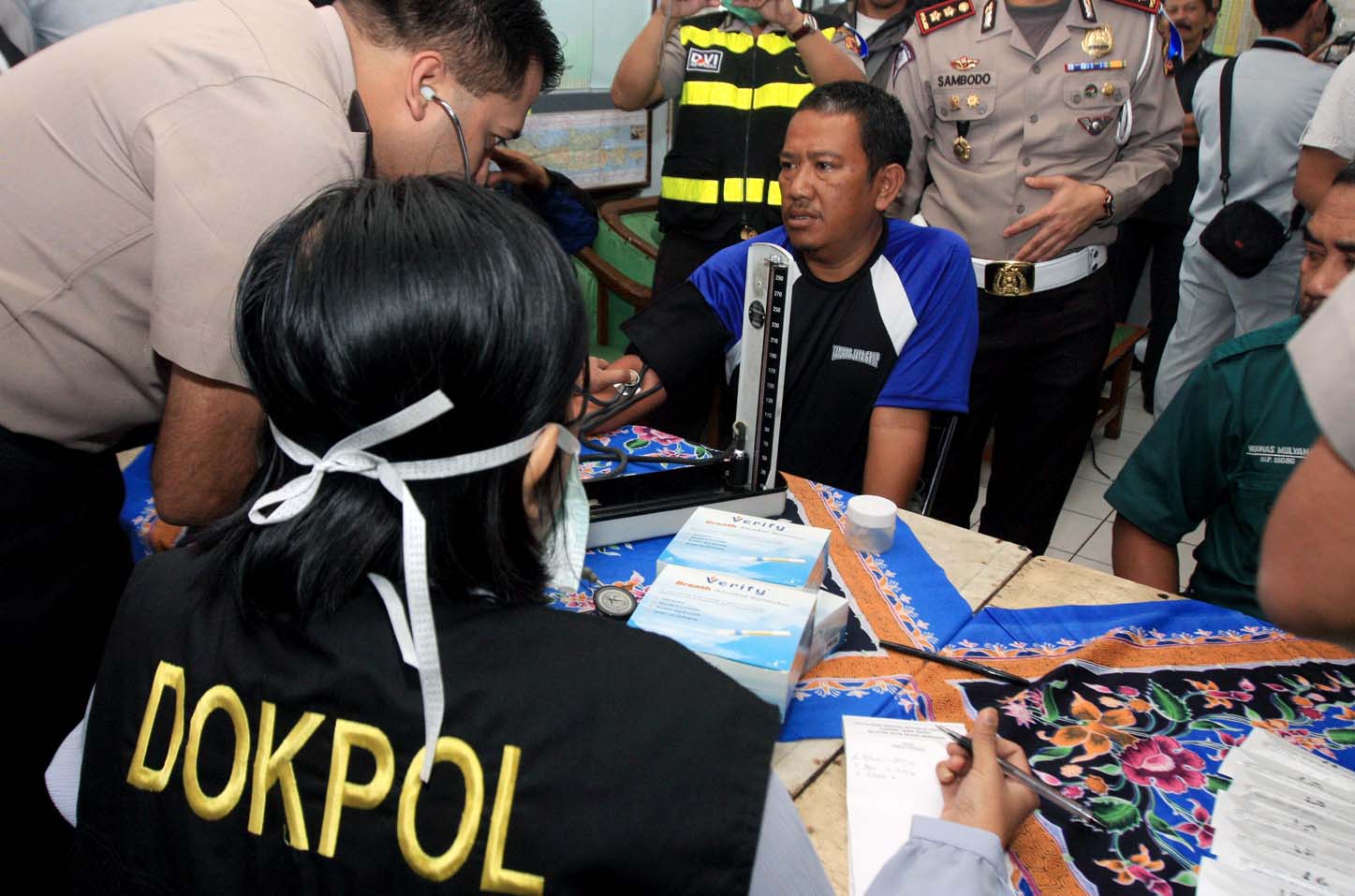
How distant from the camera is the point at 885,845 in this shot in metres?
0.87

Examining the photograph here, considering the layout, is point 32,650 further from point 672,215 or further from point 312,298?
point 672,215

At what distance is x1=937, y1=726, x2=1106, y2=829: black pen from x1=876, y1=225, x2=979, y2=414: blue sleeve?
1.13 m

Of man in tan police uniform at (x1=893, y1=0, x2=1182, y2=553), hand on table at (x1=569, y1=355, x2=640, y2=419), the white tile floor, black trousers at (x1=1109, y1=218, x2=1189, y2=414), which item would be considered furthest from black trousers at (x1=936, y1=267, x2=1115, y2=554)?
black trousers at (x1=1109, y1=218, x2=1189, y2=414)

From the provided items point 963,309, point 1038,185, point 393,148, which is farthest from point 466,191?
point 1038,185

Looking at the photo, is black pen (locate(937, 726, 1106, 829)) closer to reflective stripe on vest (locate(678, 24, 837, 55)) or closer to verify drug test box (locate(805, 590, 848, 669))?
verify drug test box (locate(805, 590, 848, 669))

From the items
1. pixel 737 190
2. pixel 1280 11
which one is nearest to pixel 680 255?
pixel 737 190

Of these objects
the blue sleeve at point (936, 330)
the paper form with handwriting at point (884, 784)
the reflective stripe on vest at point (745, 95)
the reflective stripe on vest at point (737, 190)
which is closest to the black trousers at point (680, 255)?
the reflective stripe on vest at point (737, 190)

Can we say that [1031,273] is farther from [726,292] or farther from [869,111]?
[726,292]

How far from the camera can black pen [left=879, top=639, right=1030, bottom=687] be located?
1114 mm

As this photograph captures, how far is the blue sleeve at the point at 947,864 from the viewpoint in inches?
30.3

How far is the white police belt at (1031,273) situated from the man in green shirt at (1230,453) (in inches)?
29.9

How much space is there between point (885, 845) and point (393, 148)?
3.62ft

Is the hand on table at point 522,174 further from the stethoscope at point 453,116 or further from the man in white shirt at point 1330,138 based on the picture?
the man in white shirt at point 1330,138

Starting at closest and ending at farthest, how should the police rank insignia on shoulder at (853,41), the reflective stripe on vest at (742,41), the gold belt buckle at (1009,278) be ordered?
the gold belt buckle at (1009,278), the police rank insignia on shoulder at (853,41), the reflective stripe on vest at (742,41)
